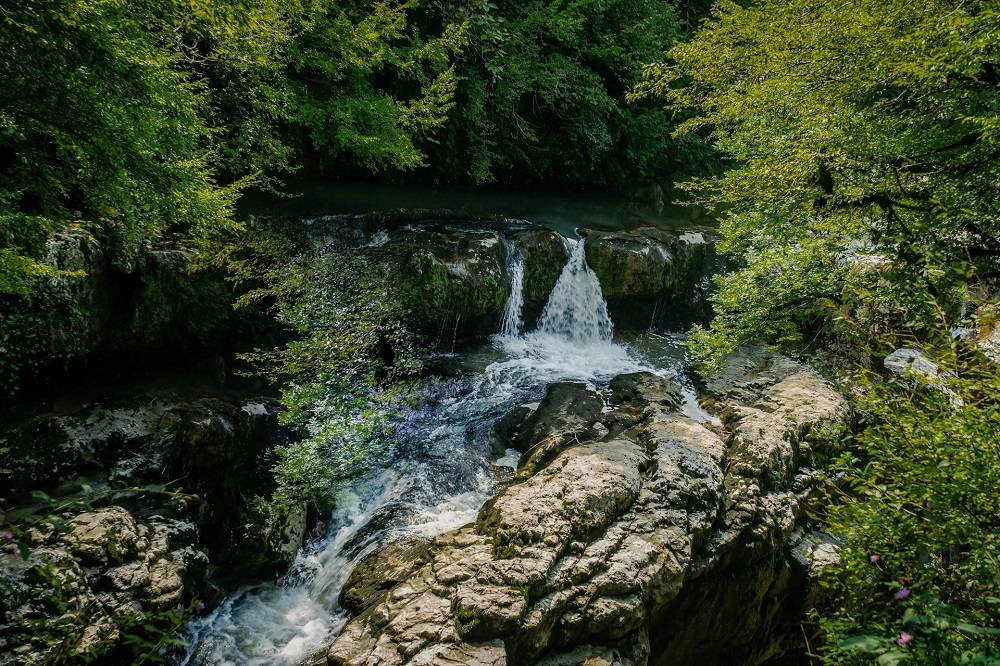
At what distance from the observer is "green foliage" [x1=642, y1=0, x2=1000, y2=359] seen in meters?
→ 3.37

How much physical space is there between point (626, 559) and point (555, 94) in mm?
12903

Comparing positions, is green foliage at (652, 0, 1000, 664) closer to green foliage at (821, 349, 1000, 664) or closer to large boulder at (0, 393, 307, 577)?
green foliage at (821, 349, 1000, 664)

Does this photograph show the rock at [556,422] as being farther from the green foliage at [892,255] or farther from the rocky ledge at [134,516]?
the rocky ledge at [134,516]

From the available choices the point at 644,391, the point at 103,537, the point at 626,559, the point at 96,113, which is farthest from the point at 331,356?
the point at 644,391

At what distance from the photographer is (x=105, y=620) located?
3.70 meters

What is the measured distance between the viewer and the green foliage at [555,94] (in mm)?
12078

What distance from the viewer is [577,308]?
10406 millimetres

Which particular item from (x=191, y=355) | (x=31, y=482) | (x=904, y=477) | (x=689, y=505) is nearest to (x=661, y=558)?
(x=689, y=505)

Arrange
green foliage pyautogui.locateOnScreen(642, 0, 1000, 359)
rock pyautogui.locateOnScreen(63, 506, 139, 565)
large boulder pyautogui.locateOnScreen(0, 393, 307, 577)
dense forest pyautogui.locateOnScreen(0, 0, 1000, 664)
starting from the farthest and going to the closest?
large boulder pyautogui.locateOnScreen(0, 393, 307, 577), rock pyautogui.locateOnScreen(63, 506, 139, 565), green foliage pyautogui.locateOnScreen(642, 0, 1000, 359), dense forest pyautogui.locateOnScreen(0, 0, 1000, 664)

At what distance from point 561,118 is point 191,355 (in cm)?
1188

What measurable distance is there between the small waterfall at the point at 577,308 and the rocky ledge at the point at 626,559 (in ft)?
15.7

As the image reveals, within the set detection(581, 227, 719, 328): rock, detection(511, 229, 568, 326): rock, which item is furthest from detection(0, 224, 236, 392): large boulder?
detection(581, 227, 719, 328): rock

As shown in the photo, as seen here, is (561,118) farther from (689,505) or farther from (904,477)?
(904,477)

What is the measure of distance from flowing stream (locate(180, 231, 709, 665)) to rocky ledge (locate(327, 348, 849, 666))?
0.47 meters
